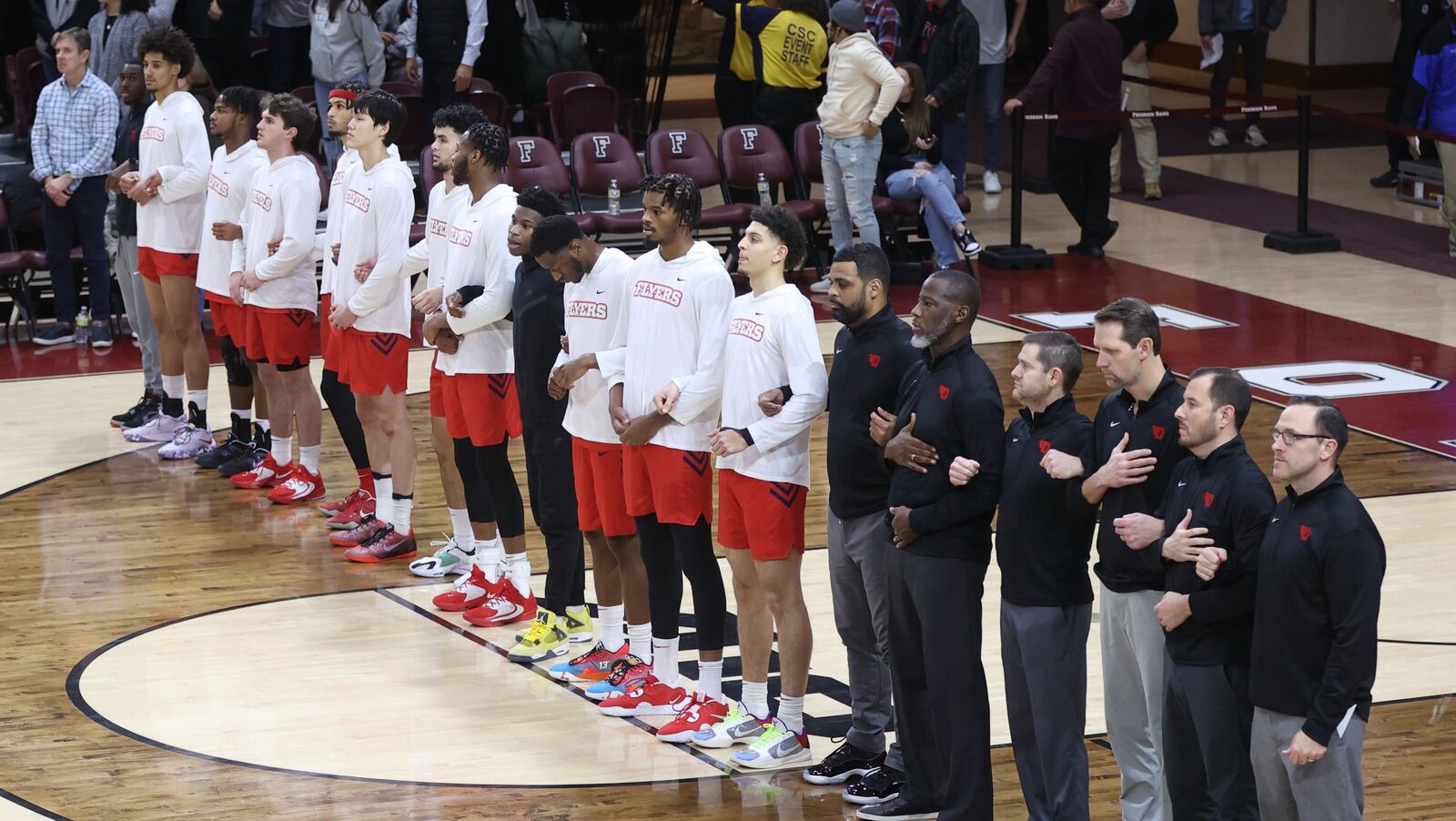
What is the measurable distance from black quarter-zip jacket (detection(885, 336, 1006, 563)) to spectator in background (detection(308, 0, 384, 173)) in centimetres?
914

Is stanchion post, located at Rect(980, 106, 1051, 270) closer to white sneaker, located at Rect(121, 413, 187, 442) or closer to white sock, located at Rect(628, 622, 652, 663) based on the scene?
white sneaker, located at Rect(121, 413, 187, 442)

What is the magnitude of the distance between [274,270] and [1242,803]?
18.4 feet

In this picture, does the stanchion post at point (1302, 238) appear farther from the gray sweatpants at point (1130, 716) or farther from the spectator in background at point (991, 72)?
the gray sweatpants at point (1130, 716)

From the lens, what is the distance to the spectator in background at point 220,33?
14.9 m

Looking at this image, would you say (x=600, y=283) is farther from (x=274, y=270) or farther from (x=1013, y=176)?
(x=1013, y=176)

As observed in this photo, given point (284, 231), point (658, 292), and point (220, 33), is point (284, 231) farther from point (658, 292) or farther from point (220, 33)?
point (220, 33)

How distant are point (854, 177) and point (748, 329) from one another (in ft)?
23.9

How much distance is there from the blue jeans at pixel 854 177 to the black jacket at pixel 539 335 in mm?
6054

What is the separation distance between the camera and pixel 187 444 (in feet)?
34.5

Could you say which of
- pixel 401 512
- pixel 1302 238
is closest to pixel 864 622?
pixel 401 512

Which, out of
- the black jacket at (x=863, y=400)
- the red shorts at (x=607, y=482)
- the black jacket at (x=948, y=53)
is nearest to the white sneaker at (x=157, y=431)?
the red shorts at (x=607, y=482)

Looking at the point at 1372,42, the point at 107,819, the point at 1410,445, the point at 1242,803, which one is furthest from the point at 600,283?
the point at 1372,42

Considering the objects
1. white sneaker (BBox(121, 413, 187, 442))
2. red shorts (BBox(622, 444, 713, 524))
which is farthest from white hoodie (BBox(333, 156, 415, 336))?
white sneaker (BBox(121, 413, 187, 442))

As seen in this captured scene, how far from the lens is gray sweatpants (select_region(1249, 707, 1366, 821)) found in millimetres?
Answer: 4832
